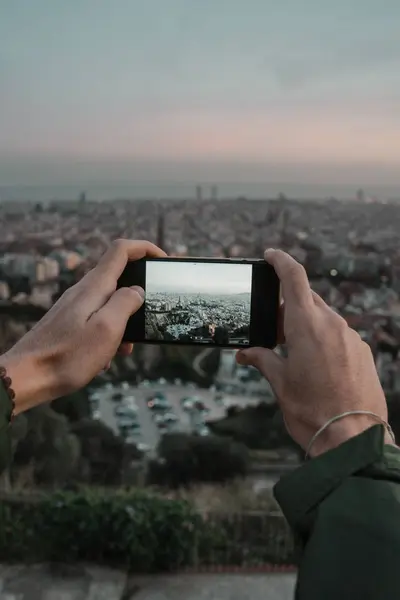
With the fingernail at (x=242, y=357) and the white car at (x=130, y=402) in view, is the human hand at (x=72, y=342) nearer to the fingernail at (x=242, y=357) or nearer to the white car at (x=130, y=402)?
the fingernail at (x=242, y=357)

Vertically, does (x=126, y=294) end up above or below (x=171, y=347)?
above

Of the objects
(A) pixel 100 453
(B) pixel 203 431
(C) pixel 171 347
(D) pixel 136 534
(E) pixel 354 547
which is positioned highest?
(E) pixel 354 547

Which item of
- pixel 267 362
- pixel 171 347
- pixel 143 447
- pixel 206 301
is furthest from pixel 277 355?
pixel 143 447

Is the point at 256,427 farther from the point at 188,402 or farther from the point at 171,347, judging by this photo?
the point at 171,347


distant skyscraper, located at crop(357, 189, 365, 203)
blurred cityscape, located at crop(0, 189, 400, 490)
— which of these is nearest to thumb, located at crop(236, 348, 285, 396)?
blurred cityscape, located at crop(0, 189, 400, 490)

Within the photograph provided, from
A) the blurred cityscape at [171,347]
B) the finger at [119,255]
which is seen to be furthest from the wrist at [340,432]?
the blurred cityscape at [171,347]

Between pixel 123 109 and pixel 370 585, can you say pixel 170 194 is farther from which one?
pixel 370 585

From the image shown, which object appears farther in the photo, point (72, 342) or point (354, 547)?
point (72, 342)

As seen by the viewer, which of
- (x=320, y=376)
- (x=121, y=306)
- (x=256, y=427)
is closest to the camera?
(x=320, y=376)
